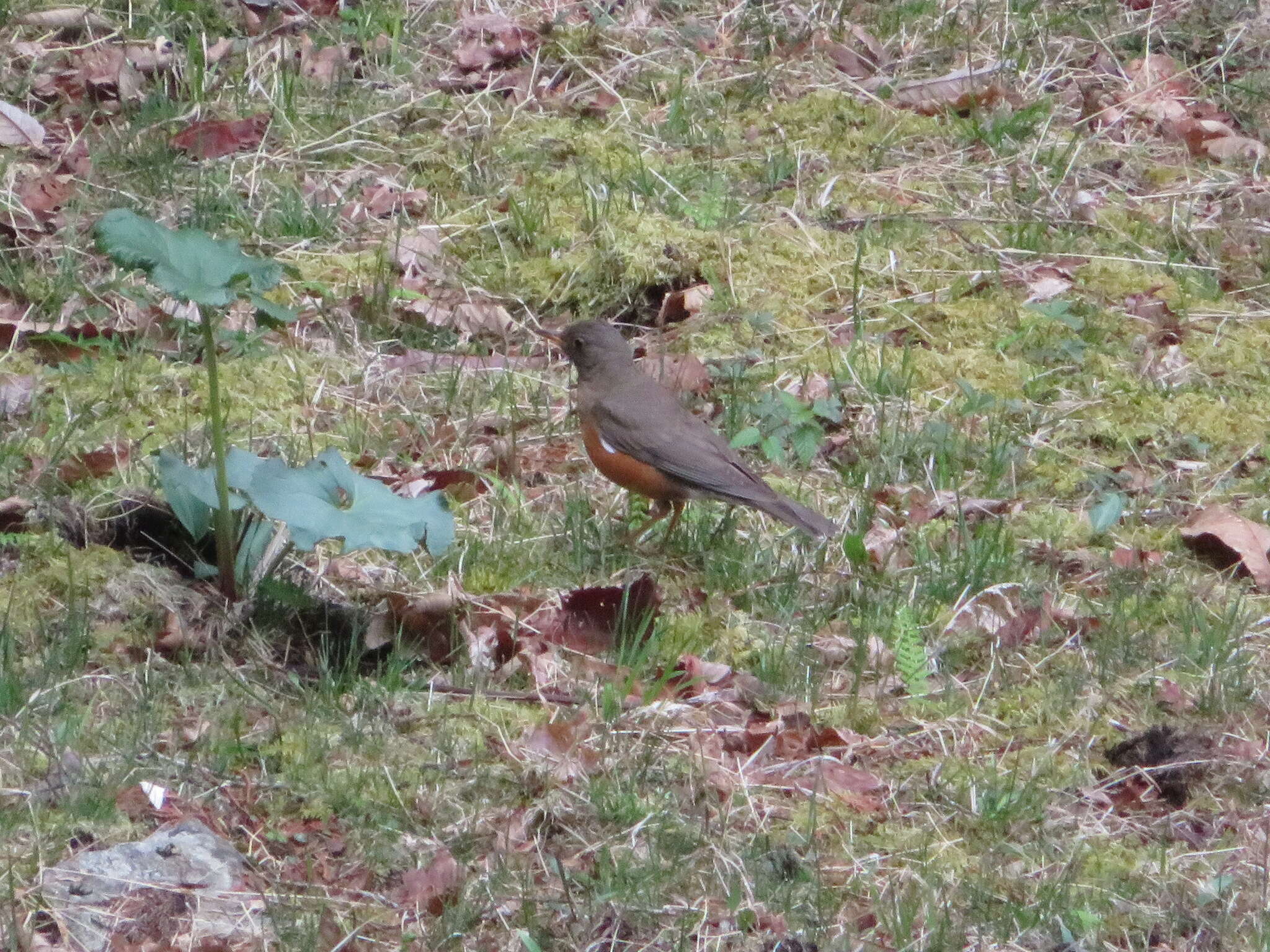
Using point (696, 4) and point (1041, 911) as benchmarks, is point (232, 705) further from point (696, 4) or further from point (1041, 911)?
point (696, 4)

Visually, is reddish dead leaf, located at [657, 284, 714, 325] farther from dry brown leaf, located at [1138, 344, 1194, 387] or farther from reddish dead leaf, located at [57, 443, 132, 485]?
reddish dead leaf, located at [57, 443, 132, 485]

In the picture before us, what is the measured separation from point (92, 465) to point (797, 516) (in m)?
1.88

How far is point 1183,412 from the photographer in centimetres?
559

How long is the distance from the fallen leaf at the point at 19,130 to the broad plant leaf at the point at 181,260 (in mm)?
3267

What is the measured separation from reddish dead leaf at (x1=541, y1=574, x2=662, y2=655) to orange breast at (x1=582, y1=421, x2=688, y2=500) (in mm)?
691

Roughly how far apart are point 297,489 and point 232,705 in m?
0.48

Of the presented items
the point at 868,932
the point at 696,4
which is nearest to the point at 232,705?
the point at 868,932

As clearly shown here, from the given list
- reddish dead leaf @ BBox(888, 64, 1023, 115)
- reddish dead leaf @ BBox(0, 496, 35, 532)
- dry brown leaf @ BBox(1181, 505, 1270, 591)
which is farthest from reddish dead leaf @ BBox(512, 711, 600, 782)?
reddish dead leaf @ BBox(888, 64, 1023, 115)

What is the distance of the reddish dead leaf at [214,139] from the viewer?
21.5ft

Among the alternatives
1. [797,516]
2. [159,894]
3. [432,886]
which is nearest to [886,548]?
[797,516]

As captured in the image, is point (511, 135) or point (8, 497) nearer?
point (8, 497)

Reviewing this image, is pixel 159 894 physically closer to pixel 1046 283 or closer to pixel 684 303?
pixel 684 303

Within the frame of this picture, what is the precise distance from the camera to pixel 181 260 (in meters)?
3.51

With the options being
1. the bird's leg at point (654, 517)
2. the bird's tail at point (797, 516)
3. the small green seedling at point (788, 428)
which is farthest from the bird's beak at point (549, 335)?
the bird's tail at point (797, 516)
